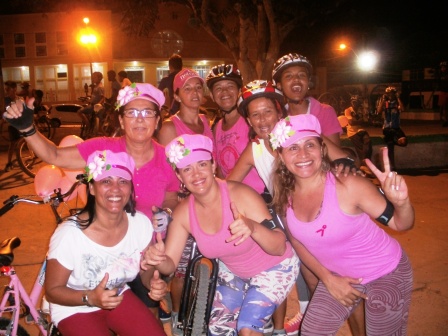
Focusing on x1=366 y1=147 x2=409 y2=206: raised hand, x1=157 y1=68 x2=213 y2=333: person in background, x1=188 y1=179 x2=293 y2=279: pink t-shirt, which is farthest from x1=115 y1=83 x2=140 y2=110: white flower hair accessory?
x1=366 y1=147 x2=409 y2=206: raised hand

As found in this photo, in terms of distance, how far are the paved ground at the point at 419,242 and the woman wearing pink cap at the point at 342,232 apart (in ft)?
4.70

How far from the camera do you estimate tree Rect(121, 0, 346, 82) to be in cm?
1213

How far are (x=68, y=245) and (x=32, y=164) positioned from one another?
926cm

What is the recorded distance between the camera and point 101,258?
308cm

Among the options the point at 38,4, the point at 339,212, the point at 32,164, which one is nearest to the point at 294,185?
the point at 339,212

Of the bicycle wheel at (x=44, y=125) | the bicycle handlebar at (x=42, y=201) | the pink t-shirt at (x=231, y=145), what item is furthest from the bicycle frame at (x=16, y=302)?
the bicycle wheel at (x=44, y=125)

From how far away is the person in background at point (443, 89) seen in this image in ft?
63.9

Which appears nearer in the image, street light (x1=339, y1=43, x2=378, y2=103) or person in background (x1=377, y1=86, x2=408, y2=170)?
person in background (x1=377, y1=86, x2=408, y2=170)

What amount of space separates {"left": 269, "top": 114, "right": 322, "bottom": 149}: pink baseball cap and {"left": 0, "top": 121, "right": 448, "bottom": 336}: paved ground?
2150 millimetres

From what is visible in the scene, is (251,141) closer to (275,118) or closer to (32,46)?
(275,118)

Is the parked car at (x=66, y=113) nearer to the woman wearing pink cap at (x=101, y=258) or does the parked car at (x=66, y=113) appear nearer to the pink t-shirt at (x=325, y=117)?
the pink t-shirt at (x=325, y=117)

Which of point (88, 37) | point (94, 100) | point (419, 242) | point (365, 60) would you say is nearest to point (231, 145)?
point (419, 242)

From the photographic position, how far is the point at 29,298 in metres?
3.57

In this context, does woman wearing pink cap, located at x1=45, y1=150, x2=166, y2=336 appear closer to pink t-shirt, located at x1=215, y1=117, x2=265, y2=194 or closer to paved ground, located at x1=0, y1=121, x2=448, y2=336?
pink t-shirt, located at x1=215, y1=117, x2=265, y2=194
